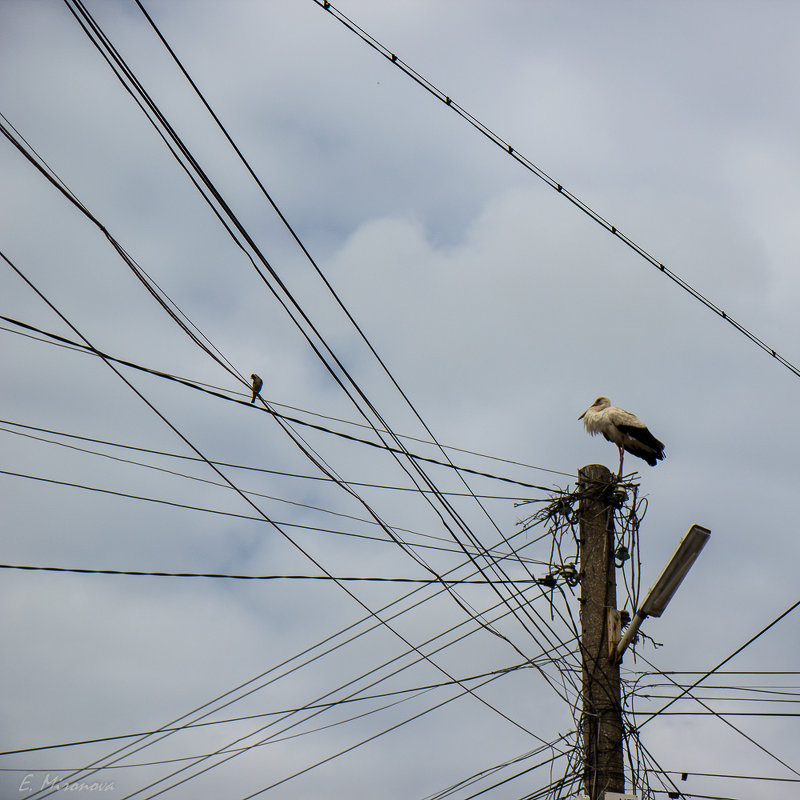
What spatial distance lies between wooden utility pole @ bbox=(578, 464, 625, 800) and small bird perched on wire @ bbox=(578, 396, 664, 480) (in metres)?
2.60

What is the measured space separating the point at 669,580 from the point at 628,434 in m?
4.00

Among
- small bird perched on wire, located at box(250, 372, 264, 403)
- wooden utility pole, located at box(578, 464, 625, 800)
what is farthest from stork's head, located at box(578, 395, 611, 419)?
small bird perched on wire, located at box(250, 372, 264, 403)

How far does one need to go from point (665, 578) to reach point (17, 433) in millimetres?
5450

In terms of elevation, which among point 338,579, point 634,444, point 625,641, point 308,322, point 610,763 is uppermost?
point 634,444

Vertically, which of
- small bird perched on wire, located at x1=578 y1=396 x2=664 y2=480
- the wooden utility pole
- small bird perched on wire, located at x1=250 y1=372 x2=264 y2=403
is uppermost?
small bird perched on wire, located at x1=578 y1=396 x2=664 y2=480

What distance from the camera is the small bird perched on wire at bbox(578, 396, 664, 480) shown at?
1169 cm

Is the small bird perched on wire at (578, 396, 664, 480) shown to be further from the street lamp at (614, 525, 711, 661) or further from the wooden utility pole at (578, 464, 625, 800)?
the street lamp at (614, 525, 711, 661)

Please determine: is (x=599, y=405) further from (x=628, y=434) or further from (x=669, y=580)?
(x=669, y=580)

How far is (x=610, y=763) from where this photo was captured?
7.86 m

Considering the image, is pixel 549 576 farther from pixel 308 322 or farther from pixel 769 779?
pixel 308 322

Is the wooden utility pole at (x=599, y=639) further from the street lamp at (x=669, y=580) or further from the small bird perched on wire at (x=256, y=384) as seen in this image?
the small bird perched on wire at (x=256, y=384)

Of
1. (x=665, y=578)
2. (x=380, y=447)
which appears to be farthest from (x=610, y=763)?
(x=380, y=447)

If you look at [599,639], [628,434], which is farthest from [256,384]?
[628,434]

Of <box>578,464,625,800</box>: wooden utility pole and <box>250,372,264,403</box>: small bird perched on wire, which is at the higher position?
<box>250,372,264,403</box>: small bird perched on wire
